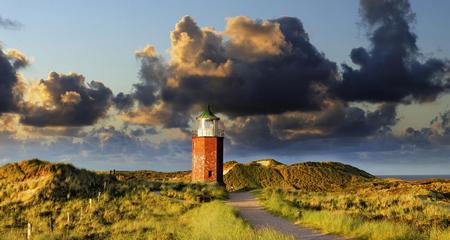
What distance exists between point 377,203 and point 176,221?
15.4 m

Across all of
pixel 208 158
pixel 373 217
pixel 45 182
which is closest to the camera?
pixel 373 217

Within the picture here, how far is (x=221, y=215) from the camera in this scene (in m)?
24.6

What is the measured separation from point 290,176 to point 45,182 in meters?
39.7

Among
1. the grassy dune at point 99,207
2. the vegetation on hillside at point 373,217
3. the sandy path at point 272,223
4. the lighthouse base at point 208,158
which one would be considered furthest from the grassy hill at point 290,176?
the sandy path at point 272,223

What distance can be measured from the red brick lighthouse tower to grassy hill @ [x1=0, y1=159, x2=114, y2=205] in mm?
8905

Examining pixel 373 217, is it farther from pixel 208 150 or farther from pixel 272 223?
pixel 208 150

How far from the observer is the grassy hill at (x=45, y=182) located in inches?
1615

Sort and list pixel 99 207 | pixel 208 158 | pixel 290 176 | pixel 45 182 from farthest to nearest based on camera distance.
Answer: pixel 290 176
pixel 208 158
pixel 45 182
pixel 99 207

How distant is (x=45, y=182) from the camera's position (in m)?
42.5

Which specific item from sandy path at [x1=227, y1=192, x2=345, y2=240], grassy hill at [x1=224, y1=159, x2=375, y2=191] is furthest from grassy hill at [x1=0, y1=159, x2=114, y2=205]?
grassy hill at [x1=224, y1=159, x2=375, y2=191]

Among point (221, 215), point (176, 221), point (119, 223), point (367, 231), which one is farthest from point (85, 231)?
point (367, 231)

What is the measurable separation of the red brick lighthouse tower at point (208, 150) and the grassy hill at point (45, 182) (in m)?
8.90

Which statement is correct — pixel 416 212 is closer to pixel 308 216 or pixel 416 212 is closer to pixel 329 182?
pixel 308 216

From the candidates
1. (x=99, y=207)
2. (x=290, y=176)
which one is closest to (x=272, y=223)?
(x=99, y=207)
